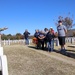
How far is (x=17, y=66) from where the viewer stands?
33.0 feet

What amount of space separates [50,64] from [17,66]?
1.41 meters

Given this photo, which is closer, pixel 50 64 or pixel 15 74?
pixel 15 74

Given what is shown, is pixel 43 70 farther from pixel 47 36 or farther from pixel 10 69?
pixel 47 36

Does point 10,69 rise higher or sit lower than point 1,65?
lower

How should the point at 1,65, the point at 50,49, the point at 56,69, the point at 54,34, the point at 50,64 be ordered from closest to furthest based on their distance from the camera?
the point at 1,65 → the point at 56,69 → the point at 50,64 → the point at 50,49 → the point at 54,34

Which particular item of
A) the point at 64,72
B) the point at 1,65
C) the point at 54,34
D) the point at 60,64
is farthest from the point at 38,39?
the point at 1,65

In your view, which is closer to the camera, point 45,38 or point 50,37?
point 50,37

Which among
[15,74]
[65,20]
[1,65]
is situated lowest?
[15,74]

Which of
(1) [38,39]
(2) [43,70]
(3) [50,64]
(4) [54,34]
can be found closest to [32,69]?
(2) [43,70]

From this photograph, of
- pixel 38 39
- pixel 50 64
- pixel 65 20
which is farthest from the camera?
pixel 65 20

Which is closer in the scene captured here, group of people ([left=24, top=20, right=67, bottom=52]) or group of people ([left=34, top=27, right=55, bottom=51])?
group of people ([left=24, top=20, right=67, bottom=52])

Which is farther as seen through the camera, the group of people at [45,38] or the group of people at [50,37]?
the group of people at [45,38]

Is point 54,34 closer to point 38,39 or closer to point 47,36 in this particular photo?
point 47,36

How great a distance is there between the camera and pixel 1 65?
160 inches
